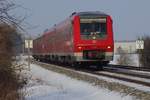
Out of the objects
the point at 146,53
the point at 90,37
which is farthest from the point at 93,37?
the point at 146,53

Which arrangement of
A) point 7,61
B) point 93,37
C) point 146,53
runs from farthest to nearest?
point 146,53 < point 93,37 < point 7,61

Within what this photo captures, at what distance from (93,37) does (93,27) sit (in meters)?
0.69

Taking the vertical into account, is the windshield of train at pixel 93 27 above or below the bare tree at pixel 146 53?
above

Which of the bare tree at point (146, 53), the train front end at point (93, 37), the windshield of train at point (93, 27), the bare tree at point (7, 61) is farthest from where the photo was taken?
the bare tree at point (146, 53)

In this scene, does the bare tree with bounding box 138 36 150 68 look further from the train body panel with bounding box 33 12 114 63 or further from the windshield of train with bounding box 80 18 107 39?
the windshield of train with bounding box 80 18 107 39

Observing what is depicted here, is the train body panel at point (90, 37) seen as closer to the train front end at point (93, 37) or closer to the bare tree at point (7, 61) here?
the train front end at point (93, 37)

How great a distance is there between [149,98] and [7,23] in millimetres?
4564

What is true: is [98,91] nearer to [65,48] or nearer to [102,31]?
[102,31]

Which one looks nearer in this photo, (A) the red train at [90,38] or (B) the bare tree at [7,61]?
(B) the bare tree at [7,61]

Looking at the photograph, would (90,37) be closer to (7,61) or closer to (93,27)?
(93,27)

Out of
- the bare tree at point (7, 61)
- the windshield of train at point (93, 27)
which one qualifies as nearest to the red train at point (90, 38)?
the windshield of train at point (93, 27)

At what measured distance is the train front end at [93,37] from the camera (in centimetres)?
3084

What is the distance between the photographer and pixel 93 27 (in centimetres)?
3169

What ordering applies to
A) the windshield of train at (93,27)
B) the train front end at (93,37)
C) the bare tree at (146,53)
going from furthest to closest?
the bare tree at (146,53) < the windshield of train at (93,27) < the train front end at (93,37)
